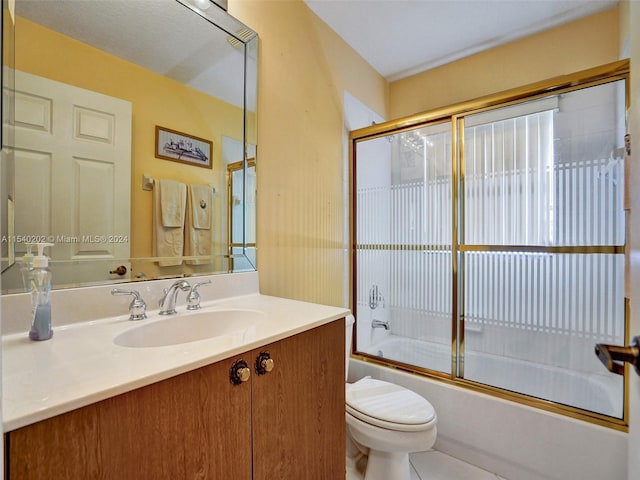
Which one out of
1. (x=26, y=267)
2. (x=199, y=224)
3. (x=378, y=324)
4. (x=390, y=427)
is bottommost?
(x=390, y=427)

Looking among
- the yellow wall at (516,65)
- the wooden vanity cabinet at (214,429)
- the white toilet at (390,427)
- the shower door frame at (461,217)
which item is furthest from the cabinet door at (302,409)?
the yellow wall at (516,65)

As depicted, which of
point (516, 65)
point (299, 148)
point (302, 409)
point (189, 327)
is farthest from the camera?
Answer: point (516, 65)

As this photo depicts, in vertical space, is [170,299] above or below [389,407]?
above

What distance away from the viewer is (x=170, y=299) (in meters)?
1.04

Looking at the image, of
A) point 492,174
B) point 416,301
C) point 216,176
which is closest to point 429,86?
point 492,174

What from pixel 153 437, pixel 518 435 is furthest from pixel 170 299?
pixel 518 435

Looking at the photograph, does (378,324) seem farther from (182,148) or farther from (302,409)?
(182,148)

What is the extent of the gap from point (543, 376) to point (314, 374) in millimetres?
1411

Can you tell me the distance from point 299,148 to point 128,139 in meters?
0.84

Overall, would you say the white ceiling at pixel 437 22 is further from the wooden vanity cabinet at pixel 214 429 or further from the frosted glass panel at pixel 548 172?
the wooden vanity cabinet at pixel 214 429

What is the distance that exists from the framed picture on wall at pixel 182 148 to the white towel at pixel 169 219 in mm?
102

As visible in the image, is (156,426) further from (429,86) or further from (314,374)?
(429,86)

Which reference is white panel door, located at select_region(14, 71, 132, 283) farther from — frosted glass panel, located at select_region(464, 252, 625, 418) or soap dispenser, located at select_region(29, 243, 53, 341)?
frosted glass panel, located at select_region(464, 252, 625, 418)

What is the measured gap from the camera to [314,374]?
0.95 meters
